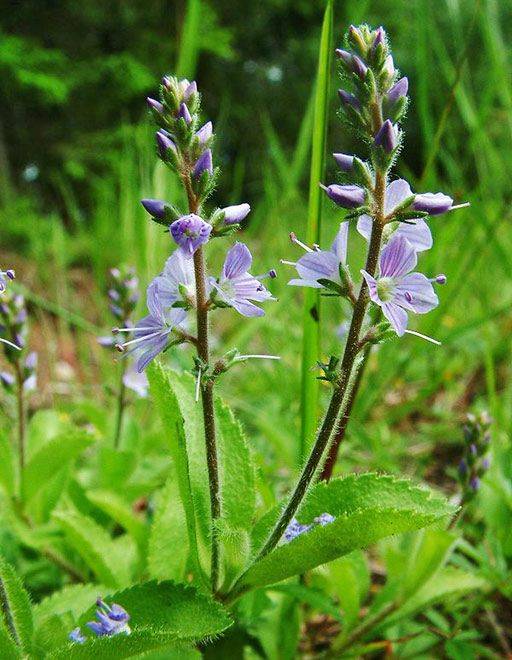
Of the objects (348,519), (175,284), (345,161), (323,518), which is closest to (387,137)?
(345,161)

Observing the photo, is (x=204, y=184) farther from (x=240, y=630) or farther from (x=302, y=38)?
(x=302, y=38)

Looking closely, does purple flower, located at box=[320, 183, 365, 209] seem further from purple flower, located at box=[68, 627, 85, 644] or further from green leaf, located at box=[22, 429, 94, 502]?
green leaf, located at box=[22, 429, 94, 502]

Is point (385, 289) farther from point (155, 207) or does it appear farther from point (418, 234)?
point (155, 207)

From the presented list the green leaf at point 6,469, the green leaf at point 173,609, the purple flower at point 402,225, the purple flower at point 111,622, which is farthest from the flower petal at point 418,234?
the green leaf at point 6,469

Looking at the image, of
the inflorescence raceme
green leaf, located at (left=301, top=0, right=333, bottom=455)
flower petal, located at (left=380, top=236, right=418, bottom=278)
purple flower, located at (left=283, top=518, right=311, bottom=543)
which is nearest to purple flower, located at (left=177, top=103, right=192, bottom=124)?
the inflorescence raceme

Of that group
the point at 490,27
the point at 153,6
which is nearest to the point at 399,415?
the point at 490,27

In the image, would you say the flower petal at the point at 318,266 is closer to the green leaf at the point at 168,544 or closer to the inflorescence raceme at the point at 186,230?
the inflorescence raceme at the point at 186,230
